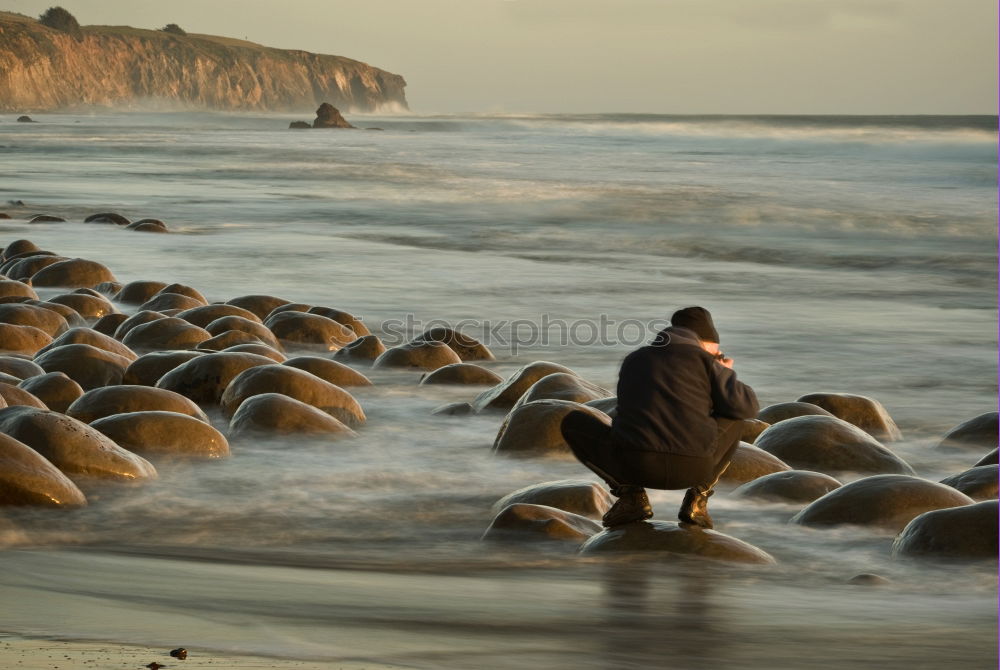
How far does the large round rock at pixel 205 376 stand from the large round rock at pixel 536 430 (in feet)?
5.59

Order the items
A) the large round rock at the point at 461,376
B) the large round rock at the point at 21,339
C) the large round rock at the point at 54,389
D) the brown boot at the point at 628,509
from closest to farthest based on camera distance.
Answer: the brown boot at the point at 628,509
the large round rock at the point at 54,389
the large round rock at the point at 461,376
the large round rock at the point at 21,339

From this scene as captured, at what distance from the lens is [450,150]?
69000 millimetres

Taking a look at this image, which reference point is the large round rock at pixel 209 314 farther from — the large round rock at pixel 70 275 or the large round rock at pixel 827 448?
the large round rock at pixel 827 448

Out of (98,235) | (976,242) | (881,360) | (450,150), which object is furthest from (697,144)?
(881,360)

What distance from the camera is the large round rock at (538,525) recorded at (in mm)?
5516

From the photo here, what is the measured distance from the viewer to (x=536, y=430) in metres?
7.38

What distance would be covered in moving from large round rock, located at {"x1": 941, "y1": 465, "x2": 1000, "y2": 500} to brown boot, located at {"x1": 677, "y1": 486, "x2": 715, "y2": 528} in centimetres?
149

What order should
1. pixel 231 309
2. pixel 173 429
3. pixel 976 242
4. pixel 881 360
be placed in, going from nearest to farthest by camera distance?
1. pixel 173 429
2. pixel 231 309
3. pixel 881 360
4. pixel 976 242

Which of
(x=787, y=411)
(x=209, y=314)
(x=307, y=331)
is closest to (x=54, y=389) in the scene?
(x=209, y=314)

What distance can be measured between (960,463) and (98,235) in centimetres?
1642

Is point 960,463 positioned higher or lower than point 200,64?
lower

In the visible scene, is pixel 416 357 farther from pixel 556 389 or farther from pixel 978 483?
pixel 978 483

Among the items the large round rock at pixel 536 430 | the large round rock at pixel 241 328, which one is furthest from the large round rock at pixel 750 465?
the large round rock at pixel 241 328

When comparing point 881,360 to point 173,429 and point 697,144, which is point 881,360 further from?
point 697,144
